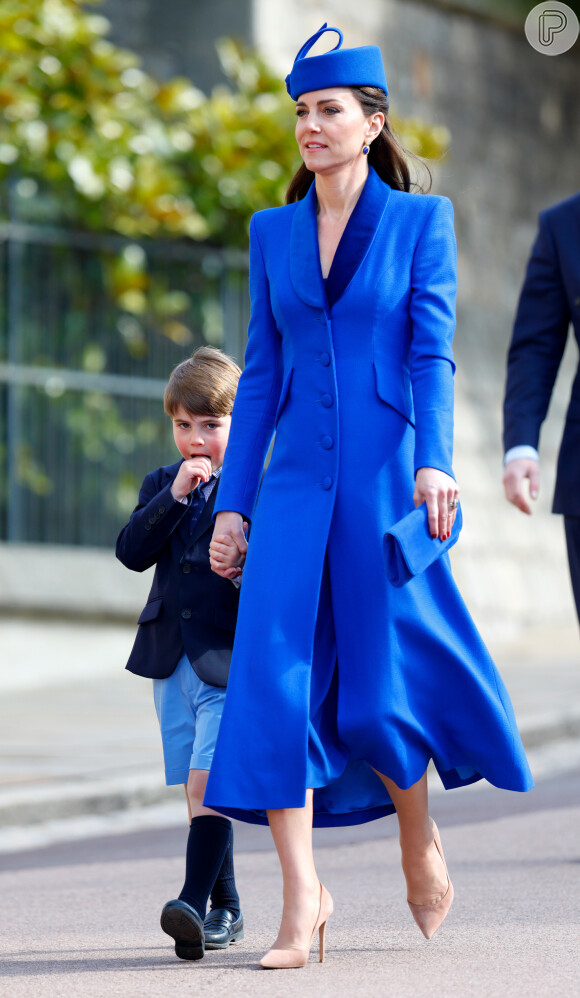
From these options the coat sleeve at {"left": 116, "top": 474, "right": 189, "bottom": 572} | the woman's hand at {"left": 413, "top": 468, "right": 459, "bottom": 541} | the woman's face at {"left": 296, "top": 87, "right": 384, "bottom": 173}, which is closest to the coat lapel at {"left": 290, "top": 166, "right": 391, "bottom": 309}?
the woman's face at {"left": 296, "top": 87, "right": 384, "bottom": 173}

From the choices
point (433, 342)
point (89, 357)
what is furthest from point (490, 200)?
point (433, 342)

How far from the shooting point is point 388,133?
3775 mm

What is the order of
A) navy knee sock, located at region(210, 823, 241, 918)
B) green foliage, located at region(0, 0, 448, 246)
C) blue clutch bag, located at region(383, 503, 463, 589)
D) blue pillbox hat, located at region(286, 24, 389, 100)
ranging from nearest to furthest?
blue clutch bag, located at region(383, 503, 463, 589) → blue pillbox hat, located at region(286, 24, 389, 100) → navy knee sock, located at region(210, 823, 241, 918) → green foliage, located at region(0, 0, 448, 246)

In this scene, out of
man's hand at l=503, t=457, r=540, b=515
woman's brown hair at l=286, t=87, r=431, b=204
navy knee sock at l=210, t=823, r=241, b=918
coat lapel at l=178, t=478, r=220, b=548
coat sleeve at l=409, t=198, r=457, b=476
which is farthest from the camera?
man's hand at l=503, t=457, r=540, b=515

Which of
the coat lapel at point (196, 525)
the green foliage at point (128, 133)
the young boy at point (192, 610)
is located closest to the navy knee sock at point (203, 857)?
the young boy at point (192, 610)

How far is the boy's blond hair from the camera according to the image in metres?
4.08

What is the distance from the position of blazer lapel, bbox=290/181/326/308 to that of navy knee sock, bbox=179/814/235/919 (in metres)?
1.20

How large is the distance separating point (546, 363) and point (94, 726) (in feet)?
15.1

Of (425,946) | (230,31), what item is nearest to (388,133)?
(425,946)

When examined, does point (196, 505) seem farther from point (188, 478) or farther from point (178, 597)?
point (178, 597)

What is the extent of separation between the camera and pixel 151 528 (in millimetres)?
3986

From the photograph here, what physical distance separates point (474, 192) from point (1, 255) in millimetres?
5024

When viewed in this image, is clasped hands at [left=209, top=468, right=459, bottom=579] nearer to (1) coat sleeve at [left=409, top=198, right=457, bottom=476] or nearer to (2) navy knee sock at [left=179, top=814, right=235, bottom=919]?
(1) coat sleeve at [left=409, top=198, right=457, bottom=476]

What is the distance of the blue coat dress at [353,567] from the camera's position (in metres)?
3.40
